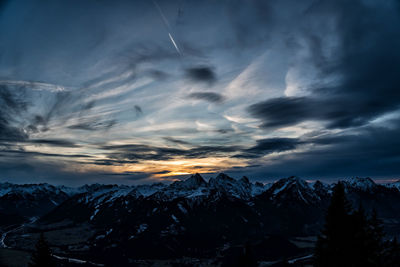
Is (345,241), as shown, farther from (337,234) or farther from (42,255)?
(42,255)

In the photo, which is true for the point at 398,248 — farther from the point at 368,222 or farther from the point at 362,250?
the point at 362,250

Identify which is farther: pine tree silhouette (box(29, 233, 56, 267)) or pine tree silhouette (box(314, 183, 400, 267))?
pine tree silhouette (box(29, 233, 56, 267))

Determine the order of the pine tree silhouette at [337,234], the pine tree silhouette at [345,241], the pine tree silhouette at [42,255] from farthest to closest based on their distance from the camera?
the pine tree silhouette at [42,255] → the pine tree silhouette at [337,234] → the pine tree silhouette at [345,241]

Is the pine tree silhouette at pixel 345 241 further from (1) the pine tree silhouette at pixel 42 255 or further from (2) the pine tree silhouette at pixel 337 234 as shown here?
(1) the pine tree silhouette at pixel 42 255

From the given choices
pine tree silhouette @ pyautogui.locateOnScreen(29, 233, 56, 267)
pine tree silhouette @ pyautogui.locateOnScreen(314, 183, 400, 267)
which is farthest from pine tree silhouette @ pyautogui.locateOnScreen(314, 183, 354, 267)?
pine tree silhouette @ pyautogui.locateOnScreen(29, 233, 56, 267)

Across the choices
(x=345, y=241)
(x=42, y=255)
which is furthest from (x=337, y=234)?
(x=42, y=255)

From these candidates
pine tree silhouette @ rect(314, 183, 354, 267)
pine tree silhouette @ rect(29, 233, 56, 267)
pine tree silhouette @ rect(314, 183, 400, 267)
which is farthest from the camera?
pine tree silhouette @ rect(29, 233, 56, 267)

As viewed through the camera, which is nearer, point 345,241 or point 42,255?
point 345,241

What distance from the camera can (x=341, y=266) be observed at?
20.8 metres

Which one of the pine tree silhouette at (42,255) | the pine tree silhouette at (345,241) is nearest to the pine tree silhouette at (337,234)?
the pine tree silhouette at (345,241)

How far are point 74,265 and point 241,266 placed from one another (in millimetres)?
186924

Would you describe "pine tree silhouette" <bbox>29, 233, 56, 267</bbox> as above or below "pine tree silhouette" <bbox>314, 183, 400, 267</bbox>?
below

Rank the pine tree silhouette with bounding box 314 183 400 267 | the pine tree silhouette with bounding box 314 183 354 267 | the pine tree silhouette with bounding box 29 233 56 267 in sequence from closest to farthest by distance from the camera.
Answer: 1. the pine tree silhouette with bounding box 314 183 400 267
2. the pine tree silhouette with bounding box 314 183 354 267
3. the pine tree silhouette with bounding box 29 233 56 267

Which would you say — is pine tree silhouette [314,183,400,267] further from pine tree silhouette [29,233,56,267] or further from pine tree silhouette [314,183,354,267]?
pine tree silhouette [29,233,56,267]
